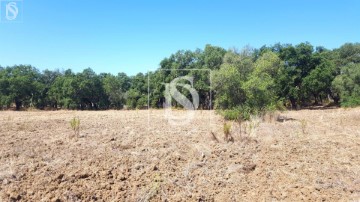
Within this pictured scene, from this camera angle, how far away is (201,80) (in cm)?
3128

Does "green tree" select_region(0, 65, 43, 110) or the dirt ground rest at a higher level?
"green tree" select_region(0, 65, 43, 110)

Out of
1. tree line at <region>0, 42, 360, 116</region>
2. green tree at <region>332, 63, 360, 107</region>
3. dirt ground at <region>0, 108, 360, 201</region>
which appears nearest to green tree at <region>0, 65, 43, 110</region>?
tree line at <region>0, 42, 360, 116</region>

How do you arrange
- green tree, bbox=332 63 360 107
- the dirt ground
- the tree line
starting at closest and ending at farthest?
1. the dirt ground
2. green tree, bbox=332 63 360 107
3. the tree line

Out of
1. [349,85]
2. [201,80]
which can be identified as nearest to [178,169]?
[201,80]

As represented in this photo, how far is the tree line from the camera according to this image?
1192 inches

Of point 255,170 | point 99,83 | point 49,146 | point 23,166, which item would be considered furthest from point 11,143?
point 99,83

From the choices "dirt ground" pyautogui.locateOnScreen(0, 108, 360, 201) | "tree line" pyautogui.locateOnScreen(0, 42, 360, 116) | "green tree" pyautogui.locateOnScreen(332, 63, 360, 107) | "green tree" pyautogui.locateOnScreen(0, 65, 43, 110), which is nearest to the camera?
"dirt ground" pyautogui.locateOnScreen(0, 108, 360, 201)

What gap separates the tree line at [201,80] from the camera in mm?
30266

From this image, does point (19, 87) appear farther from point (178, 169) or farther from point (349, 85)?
point (349, 85)

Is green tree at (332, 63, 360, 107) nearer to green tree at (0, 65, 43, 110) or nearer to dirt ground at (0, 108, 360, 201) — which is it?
dirt ground at (0, 108, 360, 201)

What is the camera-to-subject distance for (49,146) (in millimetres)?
8086

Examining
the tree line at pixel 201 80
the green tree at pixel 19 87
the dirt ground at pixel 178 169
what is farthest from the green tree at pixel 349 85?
the green tree at pixel 19 87

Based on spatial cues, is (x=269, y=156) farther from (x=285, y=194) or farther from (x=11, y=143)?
(x=11, y=143)

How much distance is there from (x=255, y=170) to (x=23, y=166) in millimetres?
4824
